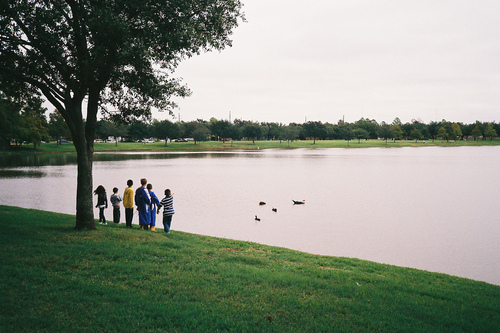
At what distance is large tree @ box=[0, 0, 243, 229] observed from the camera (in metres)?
10.4

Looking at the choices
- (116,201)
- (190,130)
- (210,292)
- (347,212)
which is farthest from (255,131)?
(210,292)

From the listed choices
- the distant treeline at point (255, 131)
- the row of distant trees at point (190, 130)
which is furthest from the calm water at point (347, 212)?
the distant treeline at point (255, 131)

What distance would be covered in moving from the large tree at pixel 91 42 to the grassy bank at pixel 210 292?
3.86 metres

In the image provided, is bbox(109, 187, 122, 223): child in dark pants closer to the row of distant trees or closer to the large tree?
the large tree

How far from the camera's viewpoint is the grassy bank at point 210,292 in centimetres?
605

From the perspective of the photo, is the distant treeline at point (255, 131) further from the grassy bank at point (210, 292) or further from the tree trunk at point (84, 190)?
the grassy bank at point (210, 292)

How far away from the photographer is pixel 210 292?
740 cm

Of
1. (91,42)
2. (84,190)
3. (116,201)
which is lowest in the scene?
(116,201)

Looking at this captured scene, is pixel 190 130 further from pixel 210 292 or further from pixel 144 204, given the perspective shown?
pixel 210 292

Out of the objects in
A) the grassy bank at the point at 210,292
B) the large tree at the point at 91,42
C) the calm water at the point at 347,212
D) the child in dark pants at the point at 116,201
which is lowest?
the calm water at the point at 347,212

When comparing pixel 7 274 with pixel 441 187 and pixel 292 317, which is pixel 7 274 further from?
pixel 441 187

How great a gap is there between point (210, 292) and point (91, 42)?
8923 millimetres

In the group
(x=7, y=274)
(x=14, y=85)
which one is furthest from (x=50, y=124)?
(x=7, y=274)

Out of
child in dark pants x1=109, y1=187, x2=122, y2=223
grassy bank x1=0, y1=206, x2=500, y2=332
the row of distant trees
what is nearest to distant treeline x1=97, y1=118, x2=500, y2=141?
the row of distant trees
